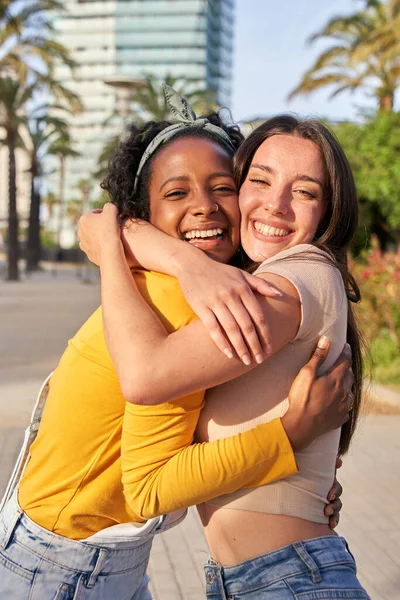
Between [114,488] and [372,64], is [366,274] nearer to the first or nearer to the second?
[114,488]

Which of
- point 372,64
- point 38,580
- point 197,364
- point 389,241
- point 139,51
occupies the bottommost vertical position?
point 389,241

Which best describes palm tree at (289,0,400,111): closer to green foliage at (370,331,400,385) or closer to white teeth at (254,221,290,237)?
green foliage at (370,331,400,385)

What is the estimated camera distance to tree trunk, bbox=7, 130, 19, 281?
98.2 feet

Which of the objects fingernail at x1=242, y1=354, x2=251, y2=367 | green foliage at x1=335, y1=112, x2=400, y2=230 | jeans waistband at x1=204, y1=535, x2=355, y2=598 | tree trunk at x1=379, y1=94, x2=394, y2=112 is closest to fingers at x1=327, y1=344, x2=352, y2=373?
fingernail at x1=242, y1=354, x2=251, y2=367

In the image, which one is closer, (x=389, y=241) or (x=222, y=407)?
(x=222, y=407)

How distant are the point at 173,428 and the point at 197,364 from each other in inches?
7.2

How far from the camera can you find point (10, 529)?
6.13 ft

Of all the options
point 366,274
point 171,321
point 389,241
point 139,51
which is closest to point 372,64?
point 389,241

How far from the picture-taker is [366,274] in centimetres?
978

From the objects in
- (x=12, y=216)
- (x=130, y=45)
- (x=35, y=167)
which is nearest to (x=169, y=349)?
(x=12, y=216)

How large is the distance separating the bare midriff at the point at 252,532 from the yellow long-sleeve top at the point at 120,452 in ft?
0.32

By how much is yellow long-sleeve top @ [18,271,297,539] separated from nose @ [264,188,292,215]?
31 cm

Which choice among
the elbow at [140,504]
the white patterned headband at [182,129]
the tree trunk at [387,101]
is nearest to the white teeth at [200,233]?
the white patterned headband at [182,129]

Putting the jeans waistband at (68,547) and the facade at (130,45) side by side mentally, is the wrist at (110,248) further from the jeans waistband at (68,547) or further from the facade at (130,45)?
the facade at (130,45)
